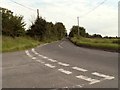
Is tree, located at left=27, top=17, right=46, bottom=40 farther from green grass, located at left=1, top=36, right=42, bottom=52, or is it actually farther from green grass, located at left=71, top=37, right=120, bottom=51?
green grass, located at left=1, top=36, right=42, bottom=52

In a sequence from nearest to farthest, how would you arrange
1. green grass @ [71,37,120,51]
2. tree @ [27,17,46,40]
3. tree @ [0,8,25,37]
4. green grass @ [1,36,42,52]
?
green grass @ [71,37,120,51]
green grass @ [1,36,42,52]
tree @ [0,8,25,37]
tree @ [27,17,46,40]

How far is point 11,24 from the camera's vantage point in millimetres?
49844

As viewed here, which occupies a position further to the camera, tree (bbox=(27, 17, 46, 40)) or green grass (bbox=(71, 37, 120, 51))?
tree (bbox=(27, 17, 46, 40))

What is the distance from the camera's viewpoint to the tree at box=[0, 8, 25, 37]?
160ft

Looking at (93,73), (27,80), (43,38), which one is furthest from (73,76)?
(43,38)

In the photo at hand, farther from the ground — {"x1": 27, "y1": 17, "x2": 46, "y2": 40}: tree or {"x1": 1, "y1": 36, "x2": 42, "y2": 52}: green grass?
{"x1": 27, "y1": 17, "x2": 46, "y2": 40}: tree

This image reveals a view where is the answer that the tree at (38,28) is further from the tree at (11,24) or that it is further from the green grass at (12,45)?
the green grass at (12,45)

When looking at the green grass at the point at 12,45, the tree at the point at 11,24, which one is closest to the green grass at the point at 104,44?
the green grass at the point at 12,45

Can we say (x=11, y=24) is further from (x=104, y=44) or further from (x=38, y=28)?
(x=104, y=44)

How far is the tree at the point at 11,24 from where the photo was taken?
4878 centimetres

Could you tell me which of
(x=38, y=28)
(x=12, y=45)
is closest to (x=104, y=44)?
(x=12, y=45)

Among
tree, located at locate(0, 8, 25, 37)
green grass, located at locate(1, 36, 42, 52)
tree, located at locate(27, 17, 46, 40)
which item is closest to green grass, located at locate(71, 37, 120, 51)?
green grass, located at locate(1, 36, 42, 52)

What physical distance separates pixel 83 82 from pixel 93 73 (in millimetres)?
1899

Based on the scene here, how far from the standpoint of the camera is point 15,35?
5047cm
